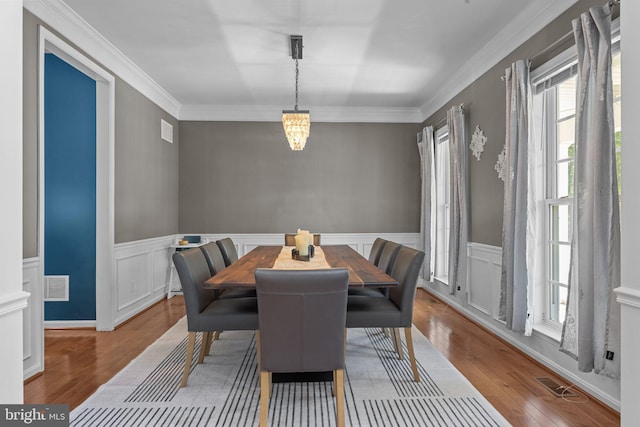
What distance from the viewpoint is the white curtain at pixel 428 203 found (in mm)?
5734

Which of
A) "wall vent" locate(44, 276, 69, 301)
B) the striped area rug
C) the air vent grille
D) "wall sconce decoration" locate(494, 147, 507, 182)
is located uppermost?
"wall sconce decoration" locate(494, 147, 507, 182)

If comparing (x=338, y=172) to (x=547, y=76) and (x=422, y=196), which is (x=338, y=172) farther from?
(x=547, y=76)

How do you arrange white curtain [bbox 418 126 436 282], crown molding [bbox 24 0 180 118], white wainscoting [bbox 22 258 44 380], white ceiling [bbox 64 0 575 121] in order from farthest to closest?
white curtain [bbox 418 126 436 282] → white ceiling [bbox 64 0 575 121] → crown molding [bbox 24 0 180 118] → white wainscoting [bbox 22 258 44 380]

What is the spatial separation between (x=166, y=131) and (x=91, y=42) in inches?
81.6

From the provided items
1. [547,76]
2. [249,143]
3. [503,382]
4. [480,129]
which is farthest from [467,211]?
[249,143]

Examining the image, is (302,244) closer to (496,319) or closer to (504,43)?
(496,319)

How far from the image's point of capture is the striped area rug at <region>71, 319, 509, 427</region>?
230cm

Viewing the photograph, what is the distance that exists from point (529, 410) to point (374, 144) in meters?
4.65

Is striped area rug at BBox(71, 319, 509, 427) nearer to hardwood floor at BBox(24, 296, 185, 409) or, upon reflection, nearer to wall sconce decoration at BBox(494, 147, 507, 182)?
hardwood floor at BBox(24, 296, 185, 409)

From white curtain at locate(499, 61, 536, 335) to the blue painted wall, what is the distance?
3953 mm

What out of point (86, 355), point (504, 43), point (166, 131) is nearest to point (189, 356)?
point (86, 355)

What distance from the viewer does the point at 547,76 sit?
3.15 meters

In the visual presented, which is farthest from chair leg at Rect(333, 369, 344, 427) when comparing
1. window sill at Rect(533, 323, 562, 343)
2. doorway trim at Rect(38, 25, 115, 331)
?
doorway trim at Rect(38, 25, 115, 331)

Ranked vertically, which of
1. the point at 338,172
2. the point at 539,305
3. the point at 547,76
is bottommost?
the point at 539,305
